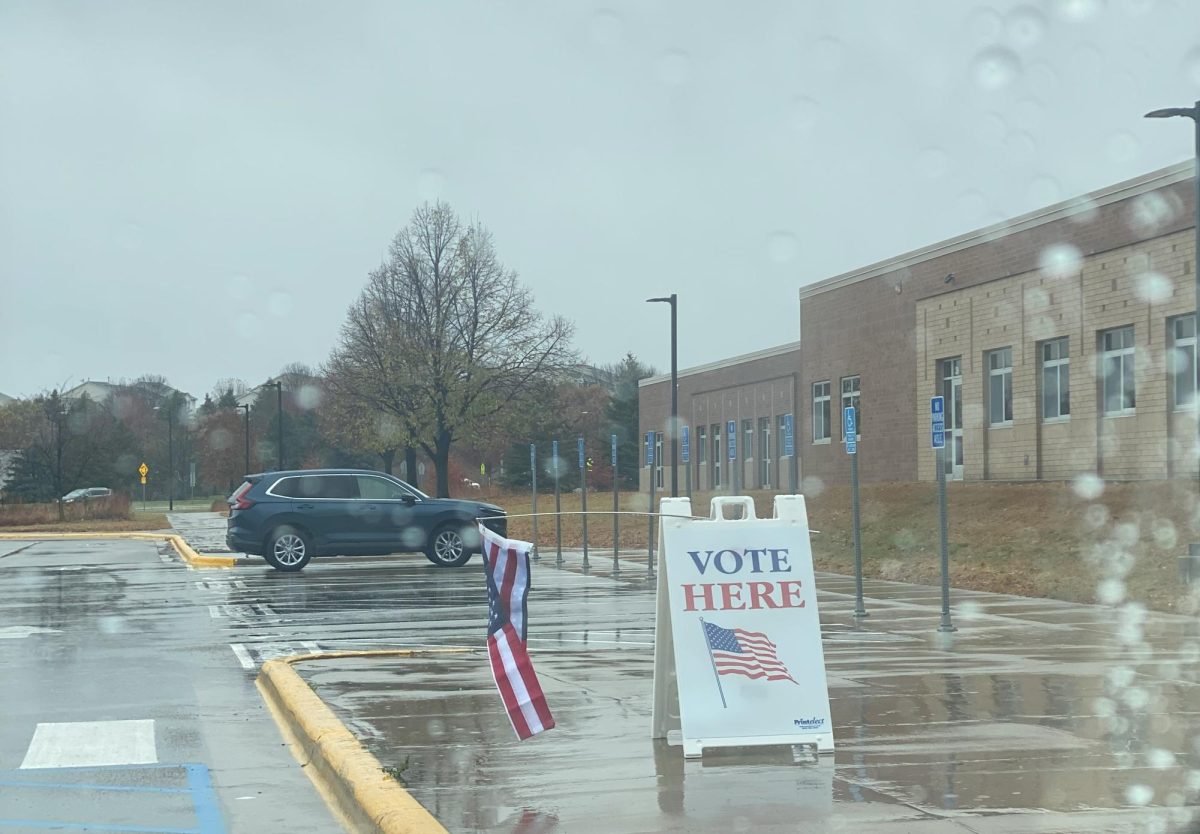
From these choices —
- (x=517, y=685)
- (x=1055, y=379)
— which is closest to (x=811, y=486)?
(x=1055, y=379)

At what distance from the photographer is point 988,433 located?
37.2 metres

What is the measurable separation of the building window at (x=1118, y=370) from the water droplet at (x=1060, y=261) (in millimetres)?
1671

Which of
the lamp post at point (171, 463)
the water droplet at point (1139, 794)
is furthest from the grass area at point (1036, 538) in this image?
the lamp post at point (171, 463)

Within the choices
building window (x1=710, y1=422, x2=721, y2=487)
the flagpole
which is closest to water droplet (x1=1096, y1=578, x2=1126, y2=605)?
the flagpole

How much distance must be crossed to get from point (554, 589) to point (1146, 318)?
49.7 feet

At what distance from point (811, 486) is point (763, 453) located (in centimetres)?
1342

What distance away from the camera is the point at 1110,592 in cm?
1984

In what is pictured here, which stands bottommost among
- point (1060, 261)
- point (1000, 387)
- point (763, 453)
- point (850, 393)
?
point (763, 453)

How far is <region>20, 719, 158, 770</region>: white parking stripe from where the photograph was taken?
27.9ft

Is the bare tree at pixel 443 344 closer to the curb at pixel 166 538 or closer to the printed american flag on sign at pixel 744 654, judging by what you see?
the curb at pixel 166 538

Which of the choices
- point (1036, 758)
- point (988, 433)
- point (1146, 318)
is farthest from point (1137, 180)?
point (1036, 758)

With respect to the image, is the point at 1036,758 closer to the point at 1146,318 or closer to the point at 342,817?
the point at 342,817

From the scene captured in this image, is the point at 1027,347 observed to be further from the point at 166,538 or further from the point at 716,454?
the point at 716,454

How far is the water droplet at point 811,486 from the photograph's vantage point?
A: 147 feet
